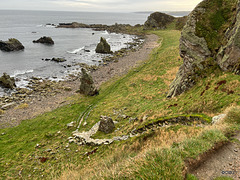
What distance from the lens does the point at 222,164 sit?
23.9 ft

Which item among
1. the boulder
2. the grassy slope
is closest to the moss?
the grassy slope

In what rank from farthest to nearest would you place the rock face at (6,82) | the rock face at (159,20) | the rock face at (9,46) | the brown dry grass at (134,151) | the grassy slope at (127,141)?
the rock face at (159,20) < the rock face at (9,46) < the rock face at (6,82) < the grassy slope at (127,141) < the brown dry grass at (134,151)

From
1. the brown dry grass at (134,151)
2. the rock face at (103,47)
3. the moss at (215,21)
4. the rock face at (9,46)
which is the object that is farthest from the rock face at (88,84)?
the rock face at (9,46)

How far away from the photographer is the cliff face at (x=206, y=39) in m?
18.9

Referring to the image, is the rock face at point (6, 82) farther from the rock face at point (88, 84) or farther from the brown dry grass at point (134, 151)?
the brown dry grass at point (134, 151)

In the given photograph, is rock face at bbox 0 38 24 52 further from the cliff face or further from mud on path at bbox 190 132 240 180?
mud on path at bbox 190 132 240 180

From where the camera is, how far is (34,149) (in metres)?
19.9

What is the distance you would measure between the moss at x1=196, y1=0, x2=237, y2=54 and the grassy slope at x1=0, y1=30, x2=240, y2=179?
17.3ft

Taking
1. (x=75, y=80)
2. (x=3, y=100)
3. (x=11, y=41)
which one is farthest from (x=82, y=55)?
(x=3, y=100)

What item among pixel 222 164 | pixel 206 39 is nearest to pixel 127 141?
pixel 222 164

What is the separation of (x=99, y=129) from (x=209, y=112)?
13.4 meters

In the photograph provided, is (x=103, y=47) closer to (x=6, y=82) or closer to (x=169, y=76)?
(x=6, y=82)

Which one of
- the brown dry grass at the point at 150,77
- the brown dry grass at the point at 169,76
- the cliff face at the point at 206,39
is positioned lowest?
the brown dry grass at the point at 150,77

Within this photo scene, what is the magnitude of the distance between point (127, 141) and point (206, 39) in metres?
17.0
